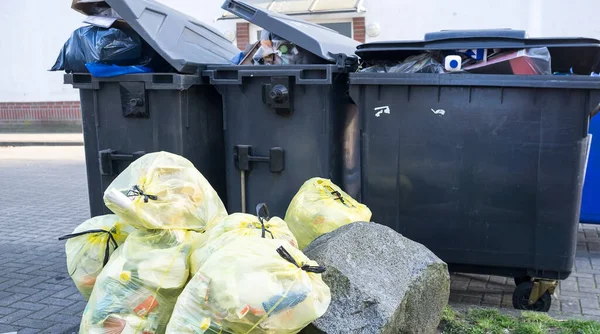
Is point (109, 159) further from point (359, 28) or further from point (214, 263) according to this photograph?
point (359, 28)

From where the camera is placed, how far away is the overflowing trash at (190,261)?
89.9 inches

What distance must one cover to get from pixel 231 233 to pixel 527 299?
2.02 metres

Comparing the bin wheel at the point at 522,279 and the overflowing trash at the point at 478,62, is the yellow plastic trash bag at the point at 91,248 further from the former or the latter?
the bin wheel at the point at 522,279

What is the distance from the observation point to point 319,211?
138 inches

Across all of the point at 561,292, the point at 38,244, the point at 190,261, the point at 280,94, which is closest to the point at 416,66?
the point at 280,94

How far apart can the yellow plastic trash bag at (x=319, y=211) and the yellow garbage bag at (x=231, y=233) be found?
22.5 inches

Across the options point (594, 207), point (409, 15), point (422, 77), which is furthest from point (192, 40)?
point (409, 15)

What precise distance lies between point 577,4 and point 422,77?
8.74 metres

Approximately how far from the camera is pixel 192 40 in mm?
4539

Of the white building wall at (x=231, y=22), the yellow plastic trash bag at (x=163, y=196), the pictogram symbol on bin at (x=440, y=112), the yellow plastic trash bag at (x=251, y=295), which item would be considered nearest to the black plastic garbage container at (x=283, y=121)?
the pictogram symbol on bin at (x=440, y=112)

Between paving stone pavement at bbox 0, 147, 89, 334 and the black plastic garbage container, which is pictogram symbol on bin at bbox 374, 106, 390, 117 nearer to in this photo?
the black plastic garbage container

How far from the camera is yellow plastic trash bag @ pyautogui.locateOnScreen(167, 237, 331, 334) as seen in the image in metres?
2.25

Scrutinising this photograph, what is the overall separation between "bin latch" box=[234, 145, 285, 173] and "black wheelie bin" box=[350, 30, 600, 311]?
57 centimetres

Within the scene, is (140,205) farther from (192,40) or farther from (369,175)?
(192,40)
